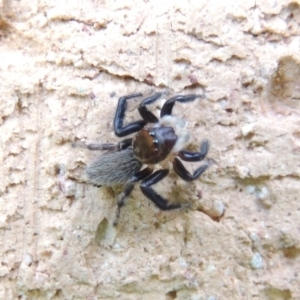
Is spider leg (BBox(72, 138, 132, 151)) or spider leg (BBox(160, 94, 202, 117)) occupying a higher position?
spider leg (BBox(160, 94, 202, 117))

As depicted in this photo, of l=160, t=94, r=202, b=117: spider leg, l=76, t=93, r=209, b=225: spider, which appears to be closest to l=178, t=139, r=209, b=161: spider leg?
l=76, t=93, r=209, b=225: spider

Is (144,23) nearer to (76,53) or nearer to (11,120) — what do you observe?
(76,53)

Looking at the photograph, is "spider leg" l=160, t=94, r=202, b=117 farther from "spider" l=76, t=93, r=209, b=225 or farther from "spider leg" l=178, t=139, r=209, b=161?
"spider leg" l=178, t=139, r=209, b=161

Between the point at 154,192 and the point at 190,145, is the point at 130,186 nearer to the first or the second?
the point at 154,192

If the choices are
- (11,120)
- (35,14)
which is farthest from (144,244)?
(35,14)

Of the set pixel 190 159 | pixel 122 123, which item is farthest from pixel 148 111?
pixel 190 159

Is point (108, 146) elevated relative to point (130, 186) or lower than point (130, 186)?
elevated
